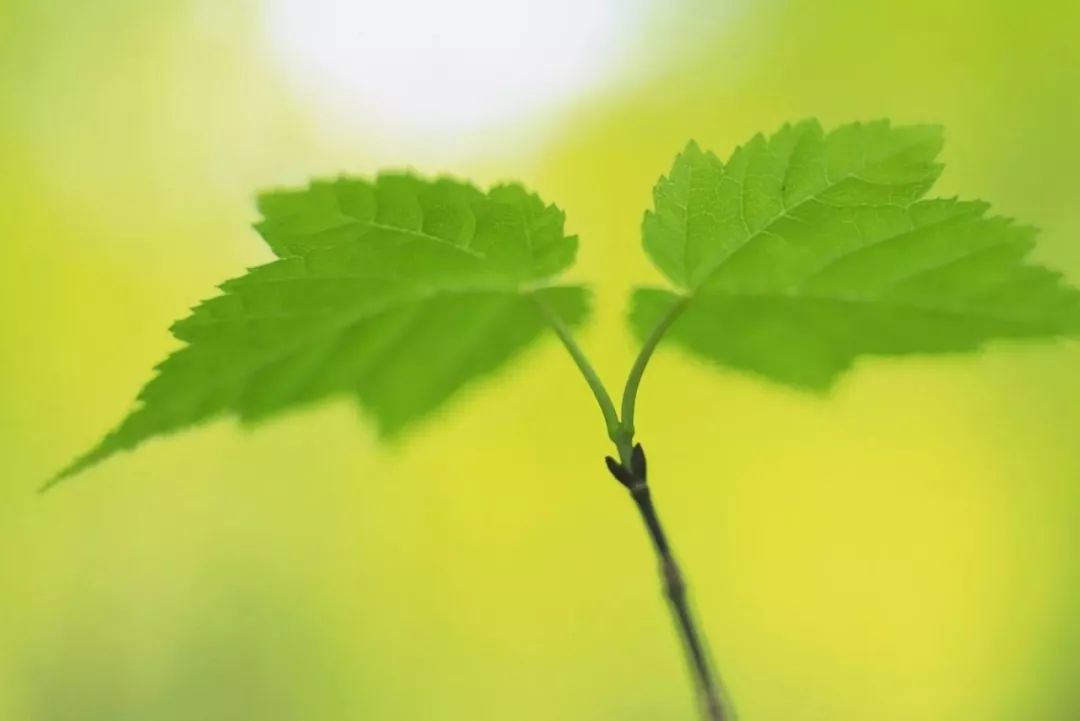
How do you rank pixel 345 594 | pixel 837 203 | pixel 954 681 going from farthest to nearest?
1. pixel 345 594
2. pixel 954 681
3. pixel 837 203

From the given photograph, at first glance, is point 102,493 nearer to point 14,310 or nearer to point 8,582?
point 8,582

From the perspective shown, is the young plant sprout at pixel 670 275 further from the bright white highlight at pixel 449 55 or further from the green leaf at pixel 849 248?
the bright white highlight at pixel 449 55

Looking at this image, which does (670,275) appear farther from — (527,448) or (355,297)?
(527,448)

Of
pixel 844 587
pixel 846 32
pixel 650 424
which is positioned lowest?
pixel 844 587

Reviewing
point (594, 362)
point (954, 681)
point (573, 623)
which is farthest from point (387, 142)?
point (954, 681)

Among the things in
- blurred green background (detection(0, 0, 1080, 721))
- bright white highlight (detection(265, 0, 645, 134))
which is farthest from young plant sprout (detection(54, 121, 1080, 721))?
bright white highlight (detection(265, 0, 645, 134))

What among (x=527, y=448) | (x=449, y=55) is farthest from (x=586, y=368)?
(x=449, y=55)

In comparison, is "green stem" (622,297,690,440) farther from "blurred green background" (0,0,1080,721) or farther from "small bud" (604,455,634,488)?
"blurred green background" (0,0,1080,721)
